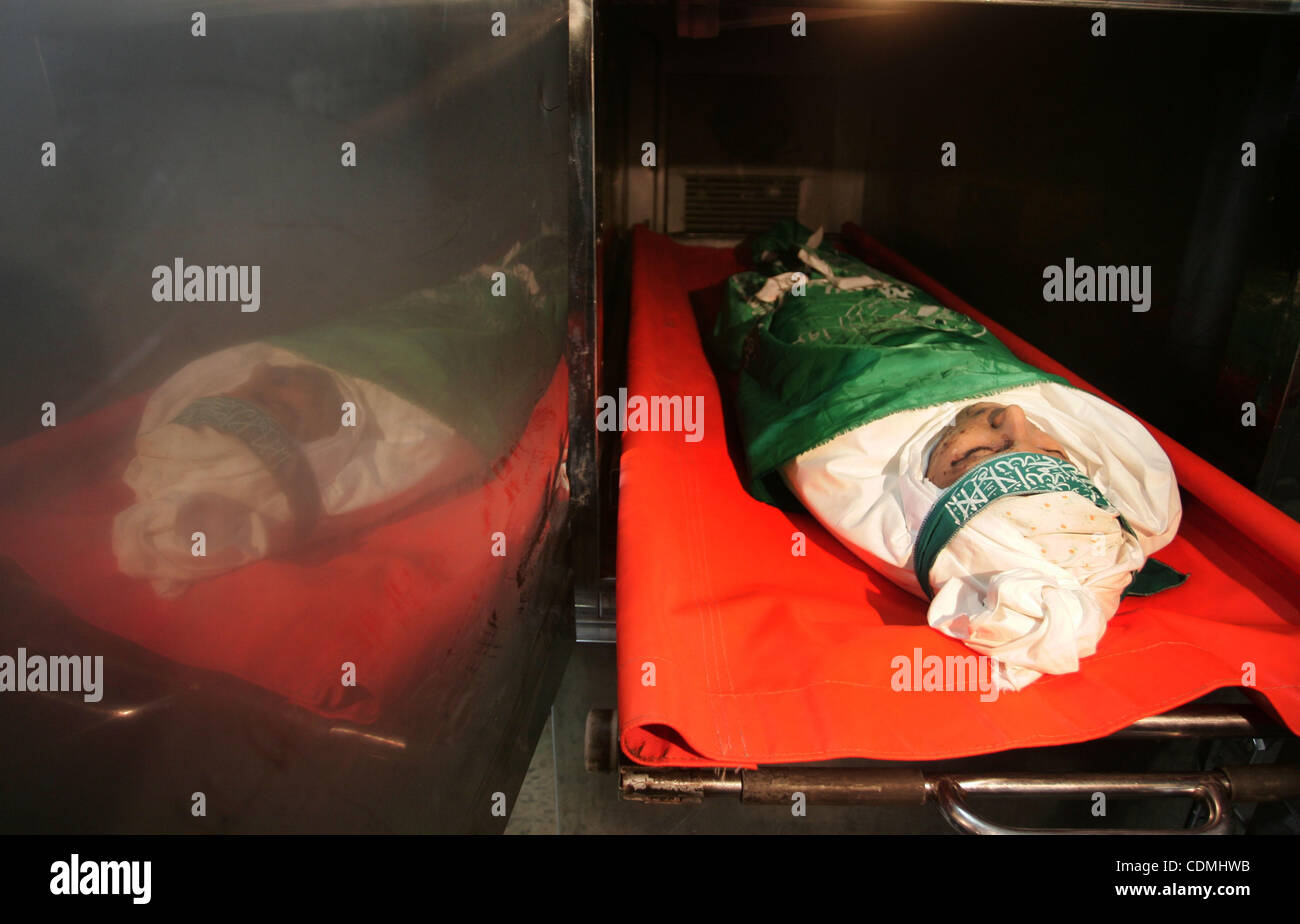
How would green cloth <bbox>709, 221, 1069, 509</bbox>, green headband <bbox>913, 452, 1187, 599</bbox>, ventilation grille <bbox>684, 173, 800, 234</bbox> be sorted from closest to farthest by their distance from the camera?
green headband <bbox>913, 452, 1187, 599</bbox>
green cloth <bbox>709, 221, 1069, 509</bbox>
ventilation grille <bbox>684, 173, 800, 234</bbox>

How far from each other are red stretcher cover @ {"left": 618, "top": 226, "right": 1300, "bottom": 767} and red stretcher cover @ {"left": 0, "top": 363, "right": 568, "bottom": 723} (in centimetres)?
21

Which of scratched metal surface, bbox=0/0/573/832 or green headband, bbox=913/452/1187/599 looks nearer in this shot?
scratched metal surface, bbox=0/0/573/832

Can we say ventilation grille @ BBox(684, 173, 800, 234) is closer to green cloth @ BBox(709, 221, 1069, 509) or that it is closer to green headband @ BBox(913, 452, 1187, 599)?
green cloth @ BBox(709, 221, 1069, 509)

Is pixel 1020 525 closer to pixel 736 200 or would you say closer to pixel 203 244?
pixel 203 244

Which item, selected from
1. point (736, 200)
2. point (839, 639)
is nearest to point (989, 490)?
point (839, 639)

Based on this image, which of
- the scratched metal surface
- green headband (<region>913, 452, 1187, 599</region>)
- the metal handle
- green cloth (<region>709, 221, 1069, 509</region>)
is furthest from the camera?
green cloth (<region>709, 221, 1069, 509</region>)

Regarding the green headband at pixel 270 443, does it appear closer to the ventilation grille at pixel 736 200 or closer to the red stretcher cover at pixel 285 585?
the red stretcher cover at pixel 285 585

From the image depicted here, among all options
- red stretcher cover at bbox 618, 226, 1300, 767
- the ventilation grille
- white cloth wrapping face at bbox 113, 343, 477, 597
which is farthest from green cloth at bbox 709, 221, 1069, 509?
the ventilation grille

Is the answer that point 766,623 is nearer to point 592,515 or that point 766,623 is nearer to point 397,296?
point 592,515

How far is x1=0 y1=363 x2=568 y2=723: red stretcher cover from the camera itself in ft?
0.96

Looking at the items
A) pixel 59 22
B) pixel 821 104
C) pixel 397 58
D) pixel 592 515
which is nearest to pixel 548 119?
pixel 397 58

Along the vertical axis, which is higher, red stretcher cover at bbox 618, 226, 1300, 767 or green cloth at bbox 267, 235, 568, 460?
green cloth at bbox 267, 235, 568, 460

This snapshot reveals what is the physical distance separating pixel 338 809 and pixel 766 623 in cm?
51

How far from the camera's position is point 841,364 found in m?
1.30
